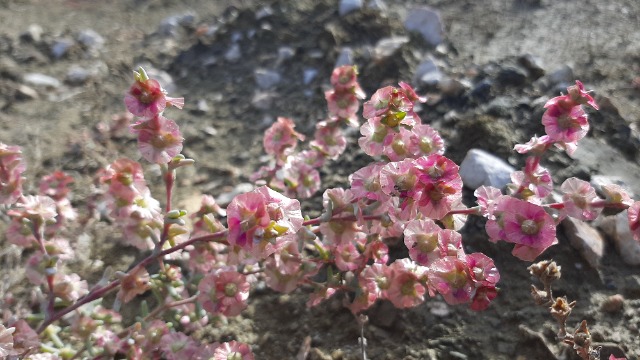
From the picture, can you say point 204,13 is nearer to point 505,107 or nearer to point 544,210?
point 505,107

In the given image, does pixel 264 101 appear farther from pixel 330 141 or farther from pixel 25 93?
pixel 25 93

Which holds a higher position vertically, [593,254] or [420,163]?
[420,163]

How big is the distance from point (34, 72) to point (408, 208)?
10.7 ft

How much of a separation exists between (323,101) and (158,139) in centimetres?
165

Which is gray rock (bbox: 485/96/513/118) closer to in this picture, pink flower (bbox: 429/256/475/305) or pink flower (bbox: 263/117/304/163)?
pink flower (bbox: 263/117/304/163)

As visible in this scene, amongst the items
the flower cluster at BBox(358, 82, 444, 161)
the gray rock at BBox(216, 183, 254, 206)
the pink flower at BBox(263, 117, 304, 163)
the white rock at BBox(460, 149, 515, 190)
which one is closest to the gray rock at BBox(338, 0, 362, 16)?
the gray rock at BBox(216, 183, 254, 206)

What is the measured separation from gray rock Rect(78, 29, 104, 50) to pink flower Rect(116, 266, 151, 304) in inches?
120

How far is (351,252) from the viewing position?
1684 mm

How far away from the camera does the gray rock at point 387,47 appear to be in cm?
297

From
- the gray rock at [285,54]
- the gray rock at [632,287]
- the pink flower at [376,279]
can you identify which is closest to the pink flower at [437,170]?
the pink flower at [376,279]

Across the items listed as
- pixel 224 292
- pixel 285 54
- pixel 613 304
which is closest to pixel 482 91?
pixel 613 304

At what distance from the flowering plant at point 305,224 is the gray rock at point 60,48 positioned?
92.4 inches

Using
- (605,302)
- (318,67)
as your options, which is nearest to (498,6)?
(318,67)

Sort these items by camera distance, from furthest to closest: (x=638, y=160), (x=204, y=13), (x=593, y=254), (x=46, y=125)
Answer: (x=204, y=13), (x=46, y=125), (x=638, y=160), (x=593, y=254)
